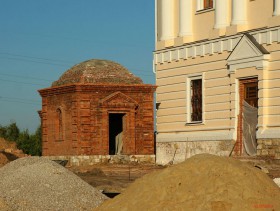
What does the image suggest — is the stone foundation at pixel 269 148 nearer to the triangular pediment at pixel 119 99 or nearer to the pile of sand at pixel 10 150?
the triangular pediment at pixel 119 99

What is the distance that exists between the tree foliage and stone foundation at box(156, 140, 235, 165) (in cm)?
2330

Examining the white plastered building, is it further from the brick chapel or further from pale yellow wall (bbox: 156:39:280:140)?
the brick chapel

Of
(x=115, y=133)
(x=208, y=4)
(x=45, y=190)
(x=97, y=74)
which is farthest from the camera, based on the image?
(x=115, y=133)

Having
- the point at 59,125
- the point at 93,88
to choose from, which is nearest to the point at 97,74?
the point at 93,88

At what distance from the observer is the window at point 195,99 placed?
3048 centimetres

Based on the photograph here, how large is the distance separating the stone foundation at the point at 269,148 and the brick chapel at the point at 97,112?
7.09 m

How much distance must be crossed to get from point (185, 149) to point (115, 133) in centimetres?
485

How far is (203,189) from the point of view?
12945 mm

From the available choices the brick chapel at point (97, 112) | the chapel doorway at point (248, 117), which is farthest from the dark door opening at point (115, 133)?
the chapel doorway at point (248, 117)

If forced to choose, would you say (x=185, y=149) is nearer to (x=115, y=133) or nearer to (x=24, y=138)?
(x=115, y=133)

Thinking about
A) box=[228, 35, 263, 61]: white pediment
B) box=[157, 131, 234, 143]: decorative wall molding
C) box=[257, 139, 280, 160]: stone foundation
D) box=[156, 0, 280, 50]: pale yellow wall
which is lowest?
box=[257, 139, 280, 160]: stone foundation

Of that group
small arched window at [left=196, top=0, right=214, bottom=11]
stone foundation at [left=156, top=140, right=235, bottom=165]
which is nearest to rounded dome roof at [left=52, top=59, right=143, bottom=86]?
stone foundation at [left=156, top=140, right=235, bottom=165]

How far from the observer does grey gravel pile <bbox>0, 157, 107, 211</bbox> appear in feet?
52.1

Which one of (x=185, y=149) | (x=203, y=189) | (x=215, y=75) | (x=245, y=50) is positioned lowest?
(x=185, y=149)
